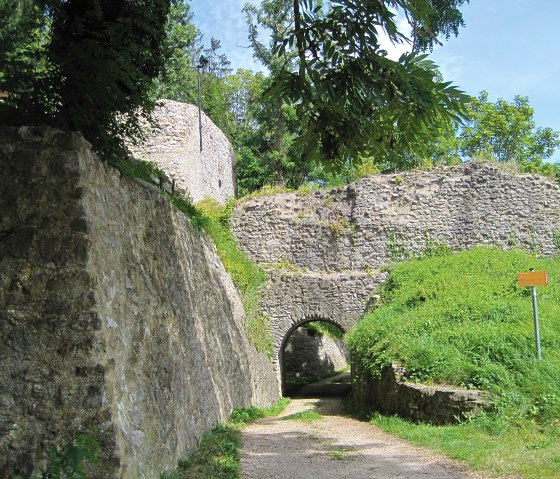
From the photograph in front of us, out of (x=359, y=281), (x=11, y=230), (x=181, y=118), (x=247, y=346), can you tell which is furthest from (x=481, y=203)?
(x=11, y=230)

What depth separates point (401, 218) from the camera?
725 inches

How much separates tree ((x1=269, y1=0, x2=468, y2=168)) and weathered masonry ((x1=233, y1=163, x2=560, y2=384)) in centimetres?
1268

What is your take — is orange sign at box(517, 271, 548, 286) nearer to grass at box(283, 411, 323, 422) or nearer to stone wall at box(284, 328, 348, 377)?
grass at box(283, 411, 323, 422)

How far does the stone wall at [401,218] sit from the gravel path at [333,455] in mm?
7953

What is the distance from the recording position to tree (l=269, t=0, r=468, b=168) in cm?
461

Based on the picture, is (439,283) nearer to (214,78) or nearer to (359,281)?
(359,281)

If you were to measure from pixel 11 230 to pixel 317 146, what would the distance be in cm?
252

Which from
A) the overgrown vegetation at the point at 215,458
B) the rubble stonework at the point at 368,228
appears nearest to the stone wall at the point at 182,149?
the rubble stonework at the point at 368,228

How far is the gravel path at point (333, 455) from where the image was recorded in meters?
6.59

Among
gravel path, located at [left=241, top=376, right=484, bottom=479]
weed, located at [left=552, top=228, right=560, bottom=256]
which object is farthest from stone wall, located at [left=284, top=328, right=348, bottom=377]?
gravel path, located at [left=241, top=376, right=484, bottom=479]

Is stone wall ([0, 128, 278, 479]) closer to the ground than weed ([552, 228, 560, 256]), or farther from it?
closer to the ground

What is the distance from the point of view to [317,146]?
206 inches

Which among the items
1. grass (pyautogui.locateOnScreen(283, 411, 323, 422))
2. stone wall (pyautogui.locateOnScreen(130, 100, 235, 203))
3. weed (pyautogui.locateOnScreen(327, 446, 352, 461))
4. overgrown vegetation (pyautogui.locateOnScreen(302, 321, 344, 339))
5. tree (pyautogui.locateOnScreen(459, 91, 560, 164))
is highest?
tree (pyautogui.locateOnScreen(459, 91, 560, 164))

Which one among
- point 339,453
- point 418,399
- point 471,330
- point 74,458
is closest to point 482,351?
point 471,330
